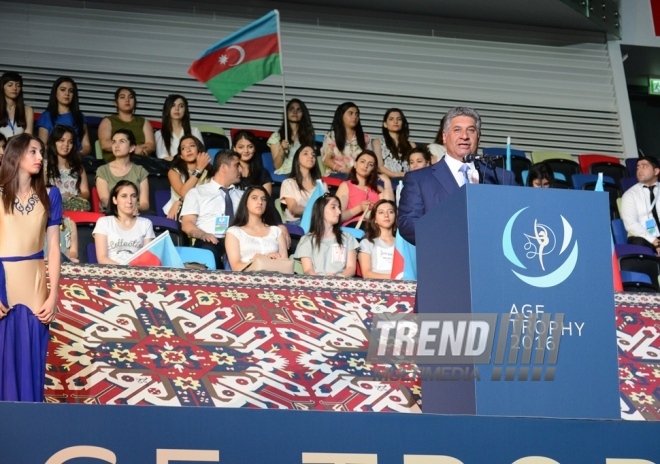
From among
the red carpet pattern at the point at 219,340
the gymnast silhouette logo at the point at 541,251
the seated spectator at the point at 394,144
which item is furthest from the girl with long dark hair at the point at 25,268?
the seated spectator at the point at 394,144

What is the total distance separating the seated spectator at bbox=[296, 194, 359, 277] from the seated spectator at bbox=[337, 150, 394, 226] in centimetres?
74

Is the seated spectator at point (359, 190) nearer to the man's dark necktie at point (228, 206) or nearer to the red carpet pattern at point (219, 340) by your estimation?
the man's dark necktie at point (228, 206)

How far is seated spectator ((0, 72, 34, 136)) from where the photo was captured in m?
8.08

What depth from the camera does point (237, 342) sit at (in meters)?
4.81

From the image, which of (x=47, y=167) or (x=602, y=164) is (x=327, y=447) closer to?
(x=47, y=167)

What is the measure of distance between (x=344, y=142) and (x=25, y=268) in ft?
15.8

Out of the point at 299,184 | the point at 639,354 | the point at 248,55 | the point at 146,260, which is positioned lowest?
the point at 639,354

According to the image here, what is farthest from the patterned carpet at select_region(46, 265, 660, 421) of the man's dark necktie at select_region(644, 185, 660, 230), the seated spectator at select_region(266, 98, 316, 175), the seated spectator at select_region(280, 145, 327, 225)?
the seated spectator at select_region(266, 98, 316, 175)

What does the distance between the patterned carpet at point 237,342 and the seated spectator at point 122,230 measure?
811 millimetres

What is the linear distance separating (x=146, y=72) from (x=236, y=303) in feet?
17.1

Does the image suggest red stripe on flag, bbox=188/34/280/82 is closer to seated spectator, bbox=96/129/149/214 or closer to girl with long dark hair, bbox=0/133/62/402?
seated spectator, bbox=96/129/149/214

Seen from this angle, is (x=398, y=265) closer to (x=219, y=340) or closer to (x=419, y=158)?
(x=219, y=340)

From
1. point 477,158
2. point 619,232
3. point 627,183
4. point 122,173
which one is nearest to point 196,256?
point 122,173

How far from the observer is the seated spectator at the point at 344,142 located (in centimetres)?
866
